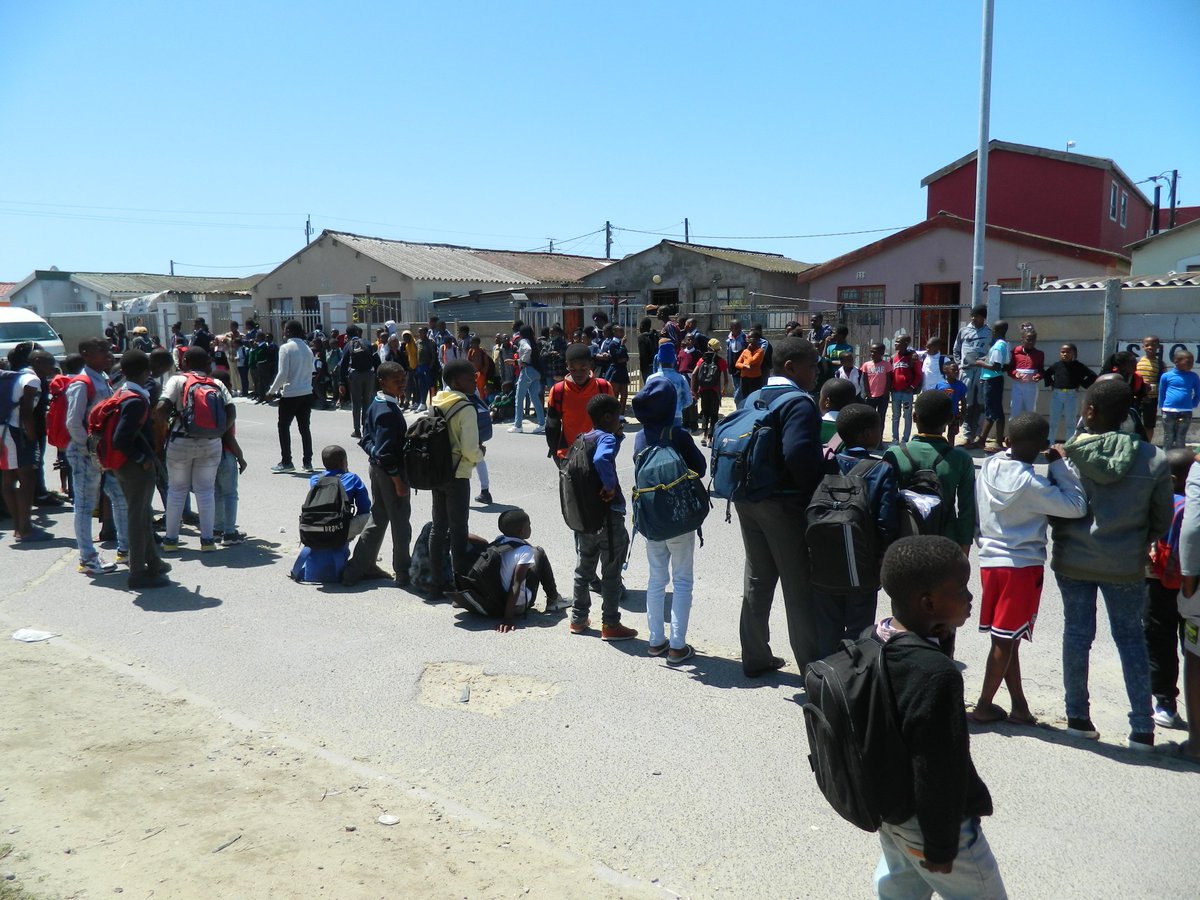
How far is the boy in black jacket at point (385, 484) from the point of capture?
6.74m

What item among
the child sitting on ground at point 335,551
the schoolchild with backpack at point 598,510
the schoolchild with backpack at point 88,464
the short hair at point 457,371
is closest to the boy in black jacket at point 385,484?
the child sitting on ground at point 335,551

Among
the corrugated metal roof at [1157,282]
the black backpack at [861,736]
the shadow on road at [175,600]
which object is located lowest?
the shadow on road at [175,600]

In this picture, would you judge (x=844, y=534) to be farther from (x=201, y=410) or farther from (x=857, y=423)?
(x=201, y=410)

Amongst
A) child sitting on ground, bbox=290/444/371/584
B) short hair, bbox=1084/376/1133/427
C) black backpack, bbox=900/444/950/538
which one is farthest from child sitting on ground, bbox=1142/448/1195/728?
child sitting on ground, bbox=290/444/371/584

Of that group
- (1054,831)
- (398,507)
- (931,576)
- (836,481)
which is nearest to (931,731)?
(931,576)

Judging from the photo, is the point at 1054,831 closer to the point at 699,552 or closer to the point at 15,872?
the point at 15,872

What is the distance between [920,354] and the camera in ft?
45.4

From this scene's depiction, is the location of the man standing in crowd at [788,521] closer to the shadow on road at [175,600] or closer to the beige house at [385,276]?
the shadow on road at [175,600]

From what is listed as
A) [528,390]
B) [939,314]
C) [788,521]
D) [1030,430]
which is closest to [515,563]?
[788,521]

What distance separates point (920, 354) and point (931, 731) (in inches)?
484

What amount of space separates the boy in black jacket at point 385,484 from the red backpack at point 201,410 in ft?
Result: 5.32

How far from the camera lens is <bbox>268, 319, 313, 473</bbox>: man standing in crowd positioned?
38.4 ft

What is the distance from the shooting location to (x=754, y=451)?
4.83 m

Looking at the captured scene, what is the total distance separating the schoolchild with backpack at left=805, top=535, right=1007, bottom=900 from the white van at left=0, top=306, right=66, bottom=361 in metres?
25.3
